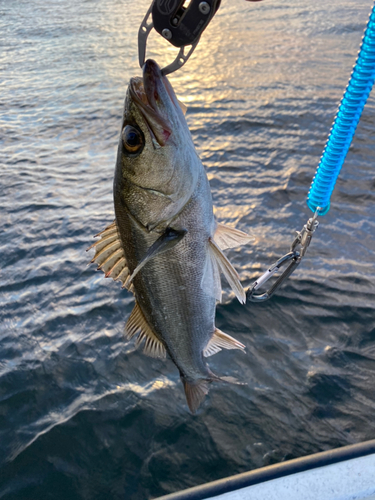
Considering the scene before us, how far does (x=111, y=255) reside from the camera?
7.19 ft

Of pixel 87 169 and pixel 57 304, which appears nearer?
pixel 57 304

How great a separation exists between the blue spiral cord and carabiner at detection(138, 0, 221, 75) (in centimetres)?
96

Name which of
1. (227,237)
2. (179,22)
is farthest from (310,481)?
(179,22)

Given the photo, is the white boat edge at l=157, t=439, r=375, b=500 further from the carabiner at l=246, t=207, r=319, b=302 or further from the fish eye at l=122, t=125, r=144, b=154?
the fish eye at l=122, t=125, r=144, b=154

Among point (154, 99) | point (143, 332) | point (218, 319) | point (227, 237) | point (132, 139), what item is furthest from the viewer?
point (218, 319)

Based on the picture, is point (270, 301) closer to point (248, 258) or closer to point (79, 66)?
point (248, 258)

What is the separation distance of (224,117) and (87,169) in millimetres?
3545

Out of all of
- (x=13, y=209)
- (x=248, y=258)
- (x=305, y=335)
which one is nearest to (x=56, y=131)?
(x=13, y=209)

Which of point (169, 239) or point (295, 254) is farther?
point (295, 254)

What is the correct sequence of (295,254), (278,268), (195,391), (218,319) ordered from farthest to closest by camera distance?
(218,319) < (278,268) < (295,254) < (195,391)

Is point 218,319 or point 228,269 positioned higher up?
point 228,269

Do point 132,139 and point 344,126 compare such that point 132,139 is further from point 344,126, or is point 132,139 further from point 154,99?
point 344,126

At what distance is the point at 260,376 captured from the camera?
12.6 ft

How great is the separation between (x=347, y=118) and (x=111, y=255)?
153cm
